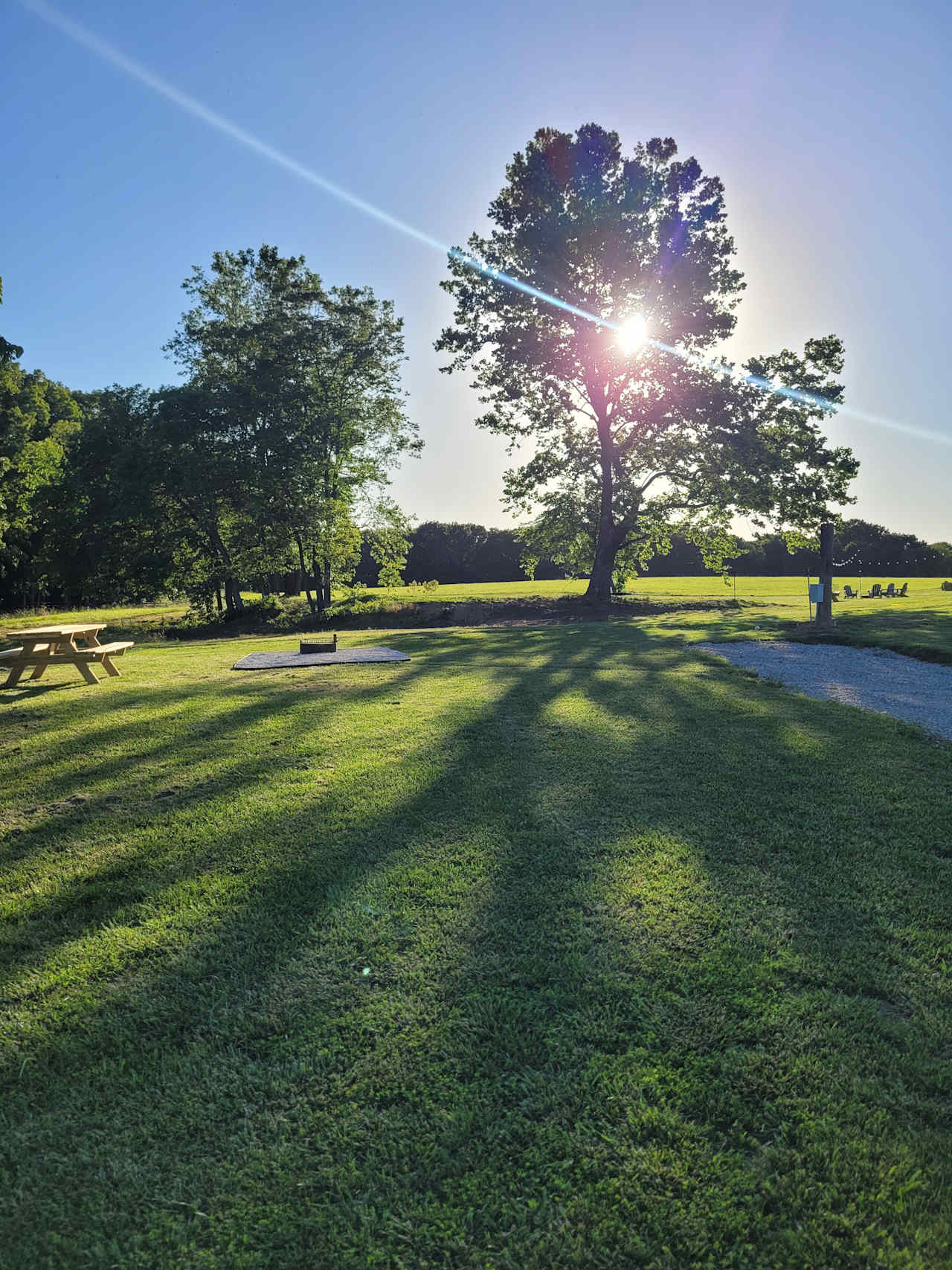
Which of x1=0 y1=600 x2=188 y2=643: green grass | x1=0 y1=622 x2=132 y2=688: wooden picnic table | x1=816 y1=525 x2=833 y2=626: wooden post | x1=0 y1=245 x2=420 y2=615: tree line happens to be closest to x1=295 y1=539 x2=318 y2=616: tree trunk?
x1=0 y1=245 x2=420 y2=615: tree line

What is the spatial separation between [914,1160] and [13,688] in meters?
9.02

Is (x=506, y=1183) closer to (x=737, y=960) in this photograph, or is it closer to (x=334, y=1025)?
(x=334, y=1025)

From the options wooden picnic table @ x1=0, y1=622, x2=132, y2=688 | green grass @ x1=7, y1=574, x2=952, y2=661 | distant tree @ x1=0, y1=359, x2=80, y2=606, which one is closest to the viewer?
wooden picnic table @ x1=0, y1=622, x2=132, y2=688

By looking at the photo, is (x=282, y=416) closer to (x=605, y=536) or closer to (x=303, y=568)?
(x=303, y=568)

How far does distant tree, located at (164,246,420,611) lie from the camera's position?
20.6 meters

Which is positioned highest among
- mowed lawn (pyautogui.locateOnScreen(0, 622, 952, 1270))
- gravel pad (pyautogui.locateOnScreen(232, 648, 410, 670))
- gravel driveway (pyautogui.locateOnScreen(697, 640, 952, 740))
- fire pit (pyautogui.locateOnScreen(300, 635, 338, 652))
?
fire pit (pyautogui.locateOnScreen(300, 635, 338, 652))

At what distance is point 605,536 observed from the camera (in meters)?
21.6

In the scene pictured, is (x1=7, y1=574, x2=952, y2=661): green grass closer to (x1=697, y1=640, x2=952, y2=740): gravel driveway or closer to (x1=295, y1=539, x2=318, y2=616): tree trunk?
(x1=697, y1=640, x2=952, y2=740): gravel driveway

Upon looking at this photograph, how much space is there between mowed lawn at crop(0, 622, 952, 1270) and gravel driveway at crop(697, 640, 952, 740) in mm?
2004

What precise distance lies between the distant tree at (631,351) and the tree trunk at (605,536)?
0.18 ft

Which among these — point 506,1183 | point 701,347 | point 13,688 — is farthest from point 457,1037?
point 701,347

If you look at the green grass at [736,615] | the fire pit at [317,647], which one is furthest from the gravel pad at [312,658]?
the green grass at [736,615]

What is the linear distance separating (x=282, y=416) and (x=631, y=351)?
11.3 meters

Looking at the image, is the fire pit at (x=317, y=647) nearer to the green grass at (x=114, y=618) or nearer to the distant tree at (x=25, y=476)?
the green grass at (x=114, y=618)
